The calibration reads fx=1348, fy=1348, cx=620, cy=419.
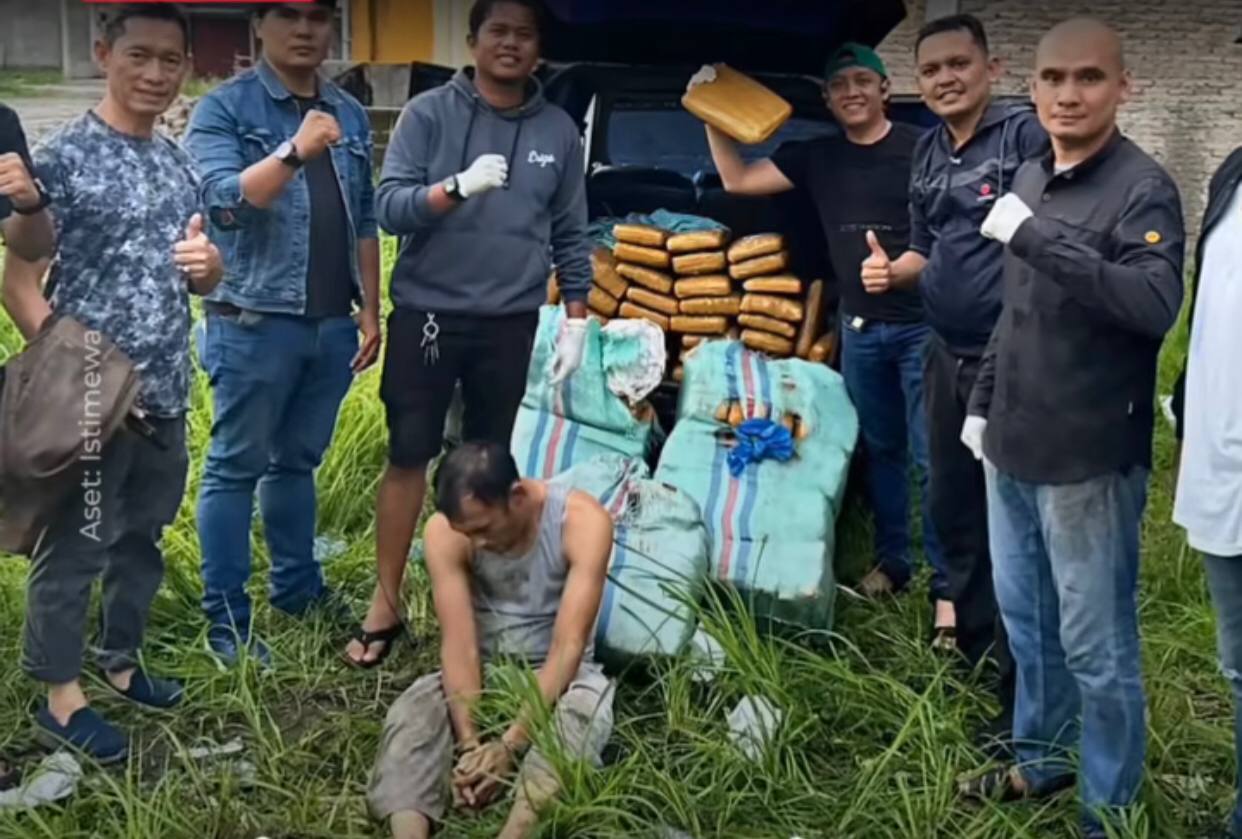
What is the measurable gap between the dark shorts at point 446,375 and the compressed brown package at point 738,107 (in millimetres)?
1186

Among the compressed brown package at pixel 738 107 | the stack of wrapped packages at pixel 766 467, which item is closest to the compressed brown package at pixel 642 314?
the stack of wrapped packages at pixel 766 467

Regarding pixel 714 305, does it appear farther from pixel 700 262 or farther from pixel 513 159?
pixel 513 159

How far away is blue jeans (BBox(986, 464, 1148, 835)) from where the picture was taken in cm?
265

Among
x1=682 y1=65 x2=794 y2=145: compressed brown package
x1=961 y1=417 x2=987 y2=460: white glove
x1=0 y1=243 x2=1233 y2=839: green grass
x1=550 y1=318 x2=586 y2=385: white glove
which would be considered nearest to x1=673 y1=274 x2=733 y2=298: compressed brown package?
x1=682 y1=65 x2=794 y2=145: compressed brown package

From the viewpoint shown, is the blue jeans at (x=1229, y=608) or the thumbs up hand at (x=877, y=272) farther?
the thumbs up hand at (x=877, y=272)

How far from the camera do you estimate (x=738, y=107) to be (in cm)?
465

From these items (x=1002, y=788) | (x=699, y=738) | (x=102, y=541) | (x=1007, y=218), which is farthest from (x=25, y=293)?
(x=1002, y=788)

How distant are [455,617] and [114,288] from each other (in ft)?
3.65

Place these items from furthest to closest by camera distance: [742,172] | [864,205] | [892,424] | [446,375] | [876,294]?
[742,172], [892,424], [864,205], [876,294], [446,375]

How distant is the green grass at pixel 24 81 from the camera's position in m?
5.22

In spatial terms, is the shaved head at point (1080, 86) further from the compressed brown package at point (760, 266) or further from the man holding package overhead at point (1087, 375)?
the compressed brown package at point (760, 266)

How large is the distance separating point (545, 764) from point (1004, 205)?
1504mm

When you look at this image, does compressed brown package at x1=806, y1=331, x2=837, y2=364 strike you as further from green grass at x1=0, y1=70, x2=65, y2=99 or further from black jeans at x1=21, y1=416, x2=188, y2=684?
green grass at x1=0, y1=70, x2=65, y2=99

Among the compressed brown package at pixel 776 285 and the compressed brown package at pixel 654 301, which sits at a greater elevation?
the compressed brown package at pixel 776 285
